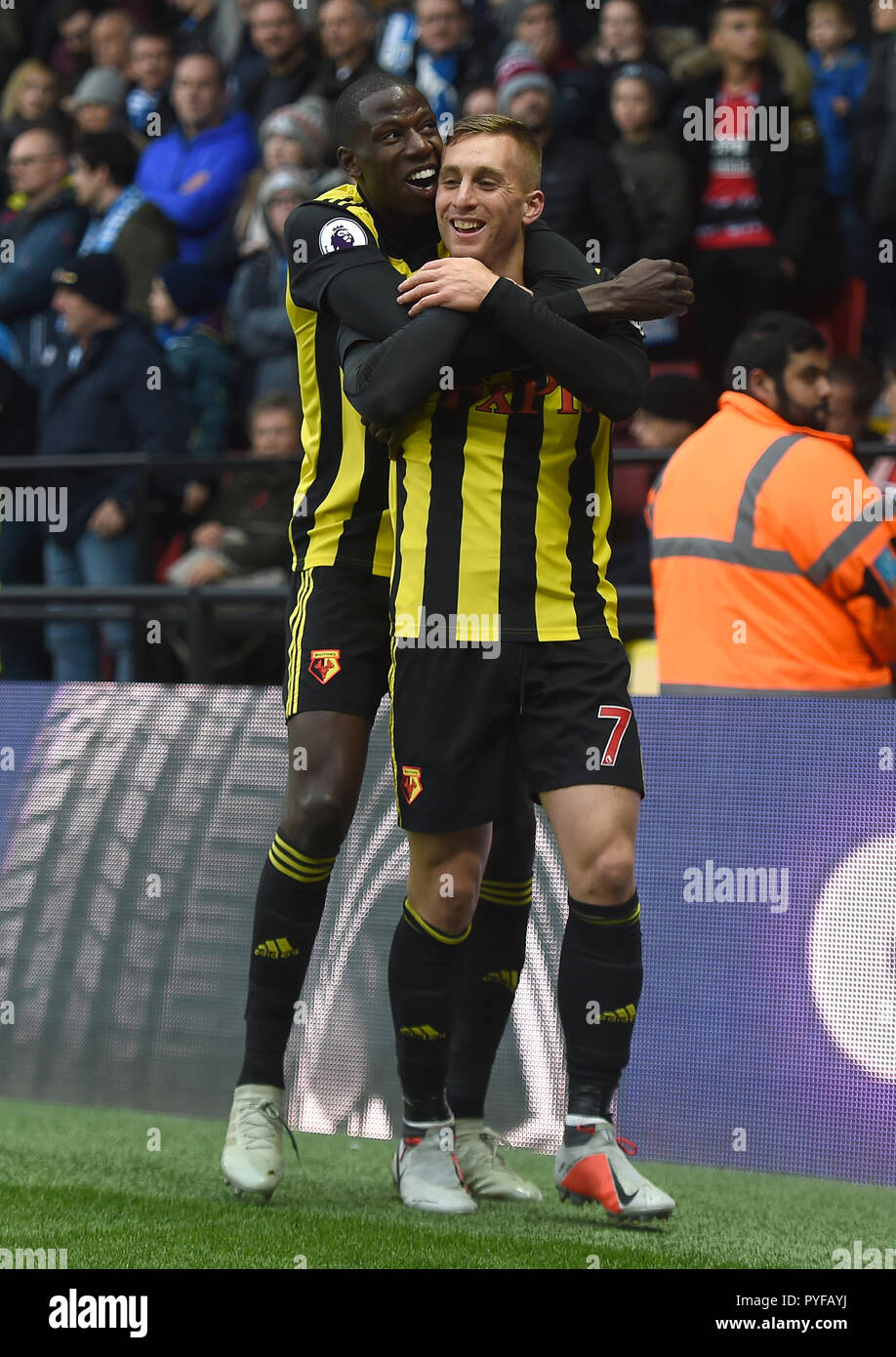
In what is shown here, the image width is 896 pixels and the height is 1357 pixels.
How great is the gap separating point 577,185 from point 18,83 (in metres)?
4.57

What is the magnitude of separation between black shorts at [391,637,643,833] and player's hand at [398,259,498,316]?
660mm

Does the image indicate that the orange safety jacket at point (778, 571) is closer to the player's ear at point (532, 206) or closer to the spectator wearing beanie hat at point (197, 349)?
the player's ear at point (532, 206)

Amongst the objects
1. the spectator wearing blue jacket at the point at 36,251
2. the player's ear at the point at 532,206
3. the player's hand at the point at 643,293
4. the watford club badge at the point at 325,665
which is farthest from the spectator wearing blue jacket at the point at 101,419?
the player's hand at the point at 643,293

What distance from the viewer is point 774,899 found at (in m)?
4.26

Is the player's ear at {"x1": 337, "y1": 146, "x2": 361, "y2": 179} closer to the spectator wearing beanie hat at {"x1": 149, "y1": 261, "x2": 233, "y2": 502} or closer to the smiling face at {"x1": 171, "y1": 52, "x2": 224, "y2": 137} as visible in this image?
the spectator wearing beanie hat at {"x1": 149, "y1": 261, "x2": 233, "y2": 502}

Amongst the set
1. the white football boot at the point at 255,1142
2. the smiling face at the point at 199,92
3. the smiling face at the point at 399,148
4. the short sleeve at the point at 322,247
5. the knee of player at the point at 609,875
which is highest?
the smiling face at the point at 199,92

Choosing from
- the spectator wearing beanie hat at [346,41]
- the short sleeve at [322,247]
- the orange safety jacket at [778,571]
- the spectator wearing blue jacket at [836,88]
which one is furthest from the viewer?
the spectator wearing beanie hat at [346,41]

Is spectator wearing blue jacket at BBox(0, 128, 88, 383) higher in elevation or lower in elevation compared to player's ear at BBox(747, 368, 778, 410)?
higher

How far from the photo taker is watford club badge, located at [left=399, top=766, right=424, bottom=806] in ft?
11.7

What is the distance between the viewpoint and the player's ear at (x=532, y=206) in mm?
3625

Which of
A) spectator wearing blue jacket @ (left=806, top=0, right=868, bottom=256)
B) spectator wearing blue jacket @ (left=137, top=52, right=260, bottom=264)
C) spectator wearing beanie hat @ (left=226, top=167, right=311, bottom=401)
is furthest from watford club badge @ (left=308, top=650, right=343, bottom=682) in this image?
spectator wearing blue jacket @ (left=137, top=52, right=260, bottom=264)

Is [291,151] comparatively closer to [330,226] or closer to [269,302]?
[269,302]

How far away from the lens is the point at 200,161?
29.9 feet
